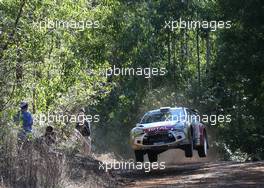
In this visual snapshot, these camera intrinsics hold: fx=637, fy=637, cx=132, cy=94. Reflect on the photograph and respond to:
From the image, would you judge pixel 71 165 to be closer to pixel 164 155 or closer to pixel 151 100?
pixel 164 155

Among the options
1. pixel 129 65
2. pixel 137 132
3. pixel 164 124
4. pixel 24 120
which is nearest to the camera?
pixel 24 120

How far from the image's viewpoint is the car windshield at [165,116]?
18.6 meters

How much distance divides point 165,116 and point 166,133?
119cm

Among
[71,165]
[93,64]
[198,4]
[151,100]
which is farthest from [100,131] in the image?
[71,165]

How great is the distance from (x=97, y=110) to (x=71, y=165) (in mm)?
30835

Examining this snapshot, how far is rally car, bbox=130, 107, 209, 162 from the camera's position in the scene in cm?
1780

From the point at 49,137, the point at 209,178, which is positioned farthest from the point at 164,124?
the point at 49,137

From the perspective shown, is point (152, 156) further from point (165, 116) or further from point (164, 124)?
point (164, 124)

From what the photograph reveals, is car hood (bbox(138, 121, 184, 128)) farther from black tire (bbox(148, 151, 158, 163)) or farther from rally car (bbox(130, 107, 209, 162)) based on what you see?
black tire (bbox(148, 151, 158, 163))

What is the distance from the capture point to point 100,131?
46188 millimetres

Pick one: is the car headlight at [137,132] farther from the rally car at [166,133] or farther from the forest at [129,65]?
the forest at [129,65]

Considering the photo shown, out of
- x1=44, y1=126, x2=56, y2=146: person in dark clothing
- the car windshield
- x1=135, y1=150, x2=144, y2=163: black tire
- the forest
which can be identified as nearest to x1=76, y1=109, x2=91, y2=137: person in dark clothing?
the forest

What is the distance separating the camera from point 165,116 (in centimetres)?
1894

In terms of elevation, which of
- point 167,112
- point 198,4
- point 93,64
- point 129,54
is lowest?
point 167,112
